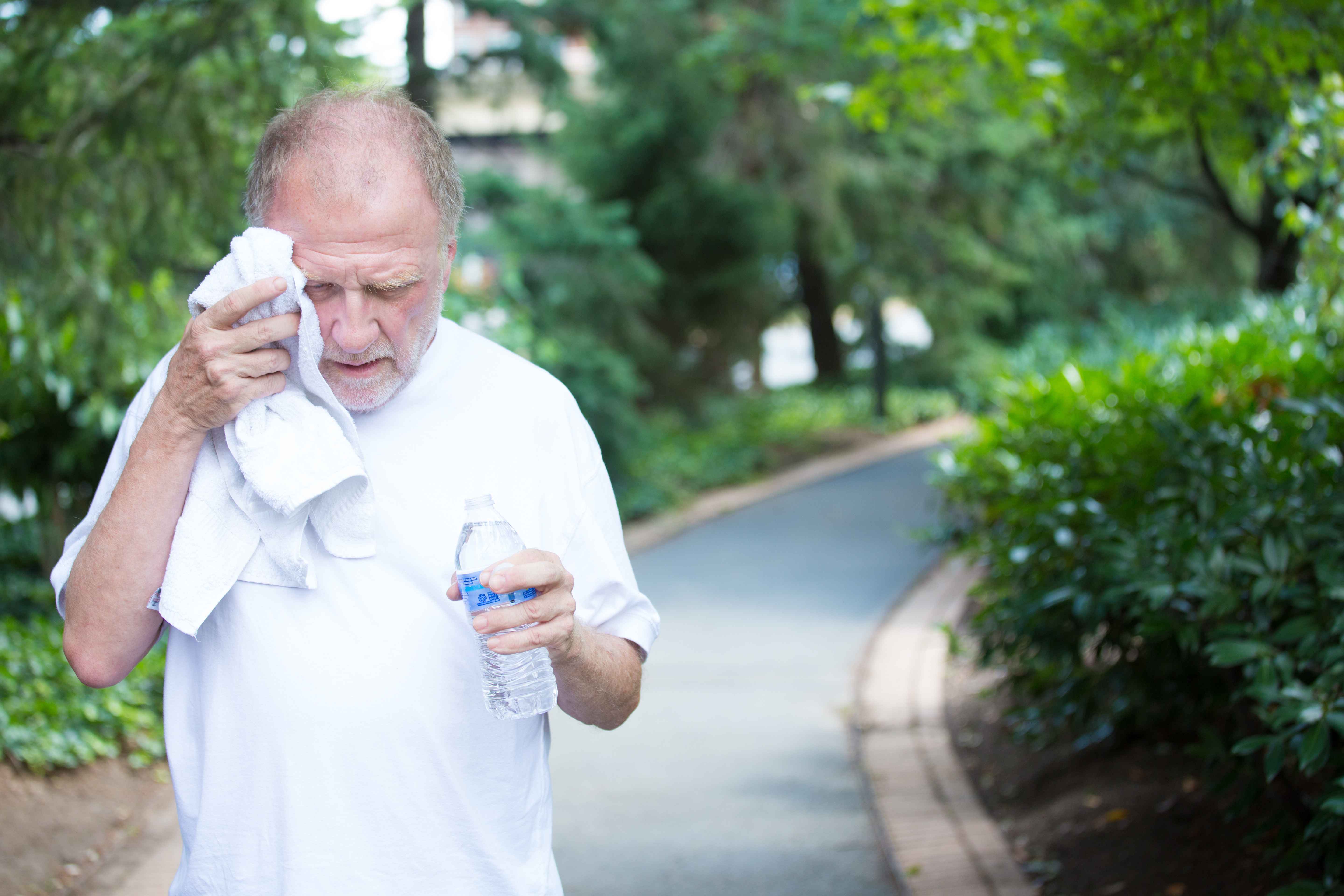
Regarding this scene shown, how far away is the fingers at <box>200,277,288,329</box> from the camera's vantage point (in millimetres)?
1702

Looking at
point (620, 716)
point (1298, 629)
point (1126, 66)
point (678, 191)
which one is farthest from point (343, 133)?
point (678, 191)

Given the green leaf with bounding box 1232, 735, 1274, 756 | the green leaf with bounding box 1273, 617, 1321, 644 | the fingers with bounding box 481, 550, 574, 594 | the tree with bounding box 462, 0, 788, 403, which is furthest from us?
the tree with bounding box 462, 0, 788, 403

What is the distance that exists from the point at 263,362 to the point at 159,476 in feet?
0.74

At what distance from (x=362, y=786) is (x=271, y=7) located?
16.9 feet

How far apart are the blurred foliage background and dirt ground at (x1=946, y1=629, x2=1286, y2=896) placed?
21cm

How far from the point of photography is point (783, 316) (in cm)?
2484

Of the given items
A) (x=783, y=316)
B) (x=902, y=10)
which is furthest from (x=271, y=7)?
(x=783, y=316)

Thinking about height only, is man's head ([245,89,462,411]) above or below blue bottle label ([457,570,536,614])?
above

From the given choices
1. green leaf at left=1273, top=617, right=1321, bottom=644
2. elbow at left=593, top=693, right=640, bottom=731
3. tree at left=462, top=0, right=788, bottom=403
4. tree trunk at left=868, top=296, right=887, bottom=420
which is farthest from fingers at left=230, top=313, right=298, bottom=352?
tree trunk at left=868, top=296, right=887, bottom=420

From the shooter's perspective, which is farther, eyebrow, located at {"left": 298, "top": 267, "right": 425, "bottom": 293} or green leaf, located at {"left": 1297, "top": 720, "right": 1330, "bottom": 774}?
green leaf, located at {"left": 1297, "top": 720, "right": 1330, "bottom": 774}

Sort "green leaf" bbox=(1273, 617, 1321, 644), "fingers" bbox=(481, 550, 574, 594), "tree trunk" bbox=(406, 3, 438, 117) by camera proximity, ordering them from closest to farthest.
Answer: "fingers" bbox=(481, 550, 574, 594)
"green leaf" bbox=(1273, 617, 1321, 644)
"tree trunk" bbox=(406, 3, 438, 117)

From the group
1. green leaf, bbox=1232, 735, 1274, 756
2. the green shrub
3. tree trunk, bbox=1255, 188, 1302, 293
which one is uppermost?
green leaf, bbox=1232, 735, 1274, 756

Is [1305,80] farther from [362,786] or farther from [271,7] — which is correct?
[362,786]

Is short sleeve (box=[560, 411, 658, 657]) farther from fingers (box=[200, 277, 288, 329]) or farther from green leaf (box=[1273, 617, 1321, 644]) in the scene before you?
green leaf (box=[1273, 617, 1321, 644])
